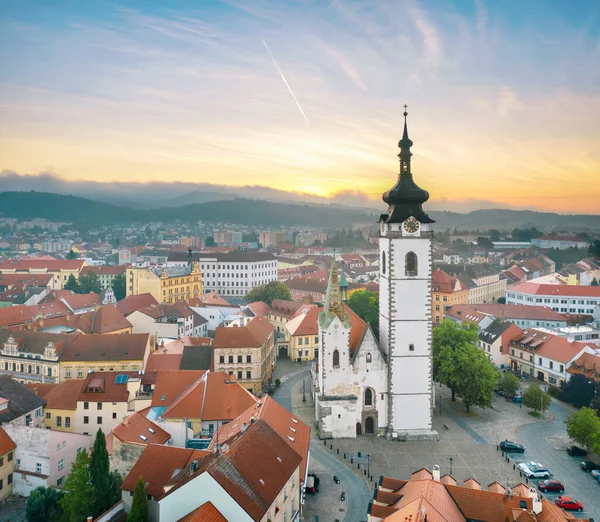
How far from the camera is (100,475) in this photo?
31.3 m


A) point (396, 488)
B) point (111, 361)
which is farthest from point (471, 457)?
point (111, 361)

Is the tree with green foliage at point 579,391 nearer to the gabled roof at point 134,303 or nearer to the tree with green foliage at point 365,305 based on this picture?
the tree with green foliage at point 365,305

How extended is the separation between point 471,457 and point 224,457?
22.1 m

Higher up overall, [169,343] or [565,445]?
[169,343]

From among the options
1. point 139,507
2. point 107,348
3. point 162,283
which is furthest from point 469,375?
Answer: point 162,283

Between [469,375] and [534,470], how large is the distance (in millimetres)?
12304

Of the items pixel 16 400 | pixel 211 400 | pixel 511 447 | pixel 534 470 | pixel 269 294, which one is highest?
pixel 269 294

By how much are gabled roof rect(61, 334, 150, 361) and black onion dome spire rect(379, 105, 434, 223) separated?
27.7 m

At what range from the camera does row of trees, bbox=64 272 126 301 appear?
123 m

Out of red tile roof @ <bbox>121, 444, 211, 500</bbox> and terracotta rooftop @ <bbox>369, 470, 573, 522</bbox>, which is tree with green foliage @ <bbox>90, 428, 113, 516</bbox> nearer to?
red tile roof @ <bbox>121, 444, 211, 500</bbox>

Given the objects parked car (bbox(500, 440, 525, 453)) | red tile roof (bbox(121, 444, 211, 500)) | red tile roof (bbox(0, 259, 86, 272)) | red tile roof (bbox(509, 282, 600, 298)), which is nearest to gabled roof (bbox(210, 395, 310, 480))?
red tile roof (bbox(121, 444, 211, 500))

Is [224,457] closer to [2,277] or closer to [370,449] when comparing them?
[370,449]

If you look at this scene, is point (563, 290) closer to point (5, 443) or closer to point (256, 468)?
point (256, 468)

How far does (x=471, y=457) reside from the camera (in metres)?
41.2
